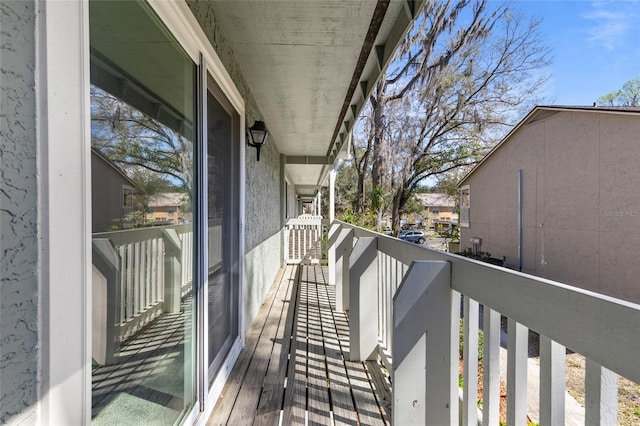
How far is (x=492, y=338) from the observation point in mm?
1062

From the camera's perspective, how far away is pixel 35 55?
667 millimetres

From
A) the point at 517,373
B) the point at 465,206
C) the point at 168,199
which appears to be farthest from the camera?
the point at 465,206

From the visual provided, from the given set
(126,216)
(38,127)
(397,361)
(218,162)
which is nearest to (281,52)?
(218,162)

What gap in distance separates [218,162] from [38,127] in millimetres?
1535

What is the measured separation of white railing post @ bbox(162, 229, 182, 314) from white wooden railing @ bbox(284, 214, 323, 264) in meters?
5.78

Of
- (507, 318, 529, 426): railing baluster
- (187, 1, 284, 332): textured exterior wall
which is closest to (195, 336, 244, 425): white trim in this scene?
(187, 1, 284, 332): textured exterior wall

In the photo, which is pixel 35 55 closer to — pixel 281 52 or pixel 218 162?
pixel 218 162

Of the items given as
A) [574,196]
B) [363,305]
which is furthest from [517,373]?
[574,196]

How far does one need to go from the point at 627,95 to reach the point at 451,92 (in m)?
12.4

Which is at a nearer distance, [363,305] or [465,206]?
[363,305]

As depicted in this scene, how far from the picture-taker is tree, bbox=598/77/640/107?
16423mm

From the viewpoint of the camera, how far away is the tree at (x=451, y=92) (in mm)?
11180

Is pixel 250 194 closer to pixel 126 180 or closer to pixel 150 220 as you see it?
pixel 150 220

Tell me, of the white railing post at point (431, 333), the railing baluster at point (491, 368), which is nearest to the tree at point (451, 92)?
the white railing post at point (431, 333)
